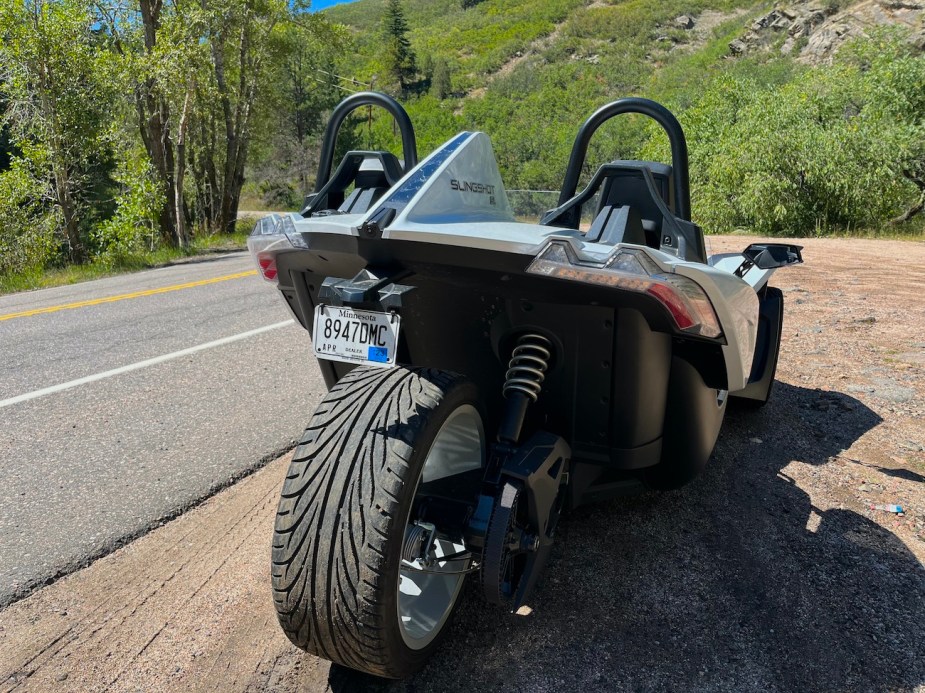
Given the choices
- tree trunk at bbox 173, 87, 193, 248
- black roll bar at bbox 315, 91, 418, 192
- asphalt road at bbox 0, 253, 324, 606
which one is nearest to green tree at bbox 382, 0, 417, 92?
tree trunk at bbox 173, 87, 193, 248

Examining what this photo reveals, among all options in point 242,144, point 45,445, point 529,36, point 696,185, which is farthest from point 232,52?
point 529,36

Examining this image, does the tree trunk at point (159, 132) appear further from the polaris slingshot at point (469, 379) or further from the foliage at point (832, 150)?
the polaris slingshot at point (469, 379)

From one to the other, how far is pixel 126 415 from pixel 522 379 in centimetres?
310

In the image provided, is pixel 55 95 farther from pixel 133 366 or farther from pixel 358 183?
pixel 358 183

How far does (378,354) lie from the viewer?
195cm

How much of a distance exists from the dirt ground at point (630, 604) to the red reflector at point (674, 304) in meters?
1.02

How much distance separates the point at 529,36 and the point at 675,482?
108581 mm

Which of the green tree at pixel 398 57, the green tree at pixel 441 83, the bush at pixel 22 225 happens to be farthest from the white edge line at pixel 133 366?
the green tree at pixel 398 57

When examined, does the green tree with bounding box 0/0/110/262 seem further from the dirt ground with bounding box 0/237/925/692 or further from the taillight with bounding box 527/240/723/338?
the taillight with bounding box 527/240/723/338

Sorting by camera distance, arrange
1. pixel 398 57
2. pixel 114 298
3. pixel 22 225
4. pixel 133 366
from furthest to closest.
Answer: pixel 398 57, pixel 22 225, pixel 114 298, pixel 133 366

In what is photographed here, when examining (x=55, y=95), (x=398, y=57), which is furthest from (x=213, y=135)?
(x=398, y=57)

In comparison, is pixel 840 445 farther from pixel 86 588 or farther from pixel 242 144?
pixel 242 144

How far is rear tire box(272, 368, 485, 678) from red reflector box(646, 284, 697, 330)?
625 millimetres

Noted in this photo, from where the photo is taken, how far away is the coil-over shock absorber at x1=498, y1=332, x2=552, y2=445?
2.10 metres
